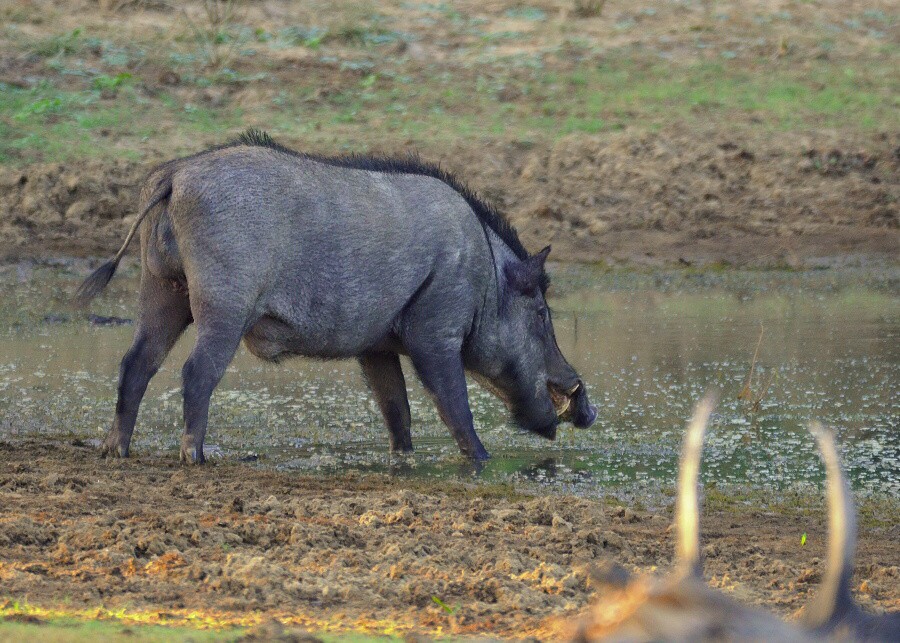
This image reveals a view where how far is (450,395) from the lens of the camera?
8.00 m

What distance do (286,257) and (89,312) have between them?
17.7 ft

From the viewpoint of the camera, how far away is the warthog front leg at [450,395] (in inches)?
314

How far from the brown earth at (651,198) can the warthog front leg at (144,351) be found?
607 centimetres

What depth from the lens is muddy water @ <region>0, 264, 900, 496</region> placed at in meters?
7.79

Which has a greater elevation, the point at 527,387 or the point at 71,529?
the point at 71,529

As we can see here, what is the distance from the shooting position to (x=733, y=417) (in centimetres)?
878

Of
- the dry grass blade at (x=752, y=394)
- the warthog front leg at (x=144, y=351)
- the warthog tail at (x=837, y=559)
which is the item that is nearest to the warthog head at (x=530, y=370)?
the dry grass blade at (x=752, y=394)

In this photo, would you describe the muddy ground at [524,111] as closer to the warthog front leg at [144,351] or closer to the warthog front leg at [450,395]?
the warthog front leg at [144,351]

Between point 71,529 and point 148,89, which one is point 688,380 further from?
point 148,89

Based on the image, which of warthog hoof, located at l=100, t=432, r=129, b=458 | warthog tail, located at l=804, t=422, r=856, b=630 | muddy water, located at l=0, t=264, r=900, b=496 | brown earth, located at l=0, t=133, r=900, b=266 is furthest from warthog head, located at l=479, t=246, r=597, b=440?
brown earth, located at l=0, t=133, r=900, b=266

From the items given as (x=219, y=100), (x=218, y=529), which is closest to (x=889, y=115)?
(x=219, y=100)

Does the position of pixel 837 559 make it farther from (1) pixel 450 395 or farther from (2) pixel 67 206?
(2) pixel 67 206

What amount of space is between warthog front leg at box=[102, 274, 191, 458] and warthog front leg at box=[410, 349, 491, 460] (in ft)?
4.42

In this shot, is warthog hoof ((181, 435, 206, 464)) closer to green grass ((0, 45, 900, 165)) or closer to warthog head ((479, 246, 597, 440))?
warthog head ((479, 246, 597, 440))
